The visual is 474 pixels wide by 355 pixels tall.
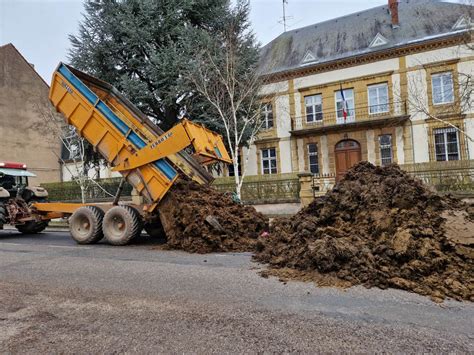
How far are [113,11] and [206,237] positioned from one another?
45.4 ft

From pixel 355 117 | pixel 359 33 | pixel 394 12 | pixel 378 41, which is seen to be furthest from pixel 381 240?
pixel 394 12

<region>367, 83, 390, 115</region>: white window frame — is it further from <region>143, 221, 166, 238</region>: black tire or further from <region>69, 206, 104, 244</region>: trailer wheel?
<region>69, 206, 104, 244</region>: trailer wheel

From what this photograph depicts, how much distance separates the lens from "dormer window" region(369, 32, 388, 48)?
75.9ft

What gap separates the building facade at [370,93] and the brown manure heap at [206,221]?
1256 cm

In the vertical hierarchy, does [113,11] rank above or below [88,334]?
above

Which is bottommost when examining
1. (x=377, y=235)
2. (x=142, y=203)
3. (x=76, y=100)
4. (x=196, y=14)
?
(x=377, y=235)

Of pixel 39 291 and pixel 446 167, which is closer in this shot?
pixel 39 291

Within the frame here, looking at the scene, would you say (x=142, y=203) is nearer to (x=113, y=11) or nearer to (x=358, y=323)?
(x=358, y=323)

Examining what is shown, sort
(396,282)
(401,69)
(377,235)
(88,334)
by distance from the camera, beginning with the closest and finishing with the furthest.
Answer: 1. (88,334)
2. (396,282)
3. (377,235)
4. (401,69)

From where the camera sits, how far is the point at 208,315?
3.82 m

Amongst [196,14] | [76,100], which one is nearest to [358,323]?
[76,100]

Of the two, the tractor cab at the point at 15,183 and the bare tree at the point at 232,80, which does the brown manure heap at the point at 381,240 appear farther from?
the tractor cab at the point at 15,183

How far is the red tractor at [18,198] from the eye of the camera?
10.5 metres

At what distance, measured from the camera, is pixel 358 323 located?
3.52m
